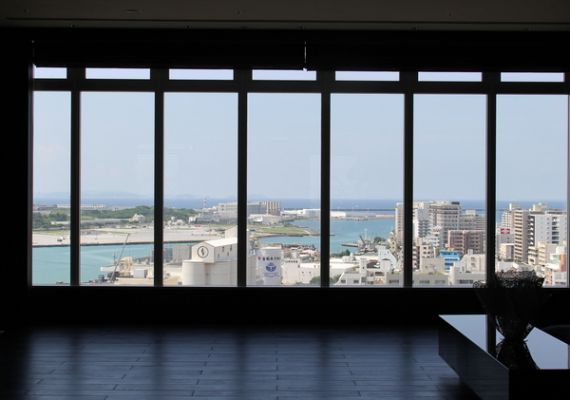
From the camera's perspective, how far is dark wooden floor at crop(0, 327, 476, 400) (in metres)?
4.44

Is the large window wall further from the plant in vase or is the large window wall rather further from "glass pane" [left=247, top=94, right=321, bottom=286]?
the plant in vase

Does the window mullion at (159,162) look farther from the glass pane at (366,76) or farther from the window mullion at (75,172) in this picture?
the glass pane at (366,76)

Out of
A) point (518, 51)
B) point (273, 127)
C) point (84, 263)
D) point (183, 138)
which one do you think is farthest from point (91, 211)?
point (518, 51)

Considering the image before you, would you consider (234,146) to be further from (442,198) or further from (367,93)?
(442,198)

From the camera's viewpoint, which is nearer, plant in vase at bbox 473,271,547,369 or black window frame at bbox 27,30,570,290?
plant in vase at bbox 473,271,547,369

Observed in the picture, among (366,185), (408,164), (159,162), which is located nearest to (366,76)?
(408,164)

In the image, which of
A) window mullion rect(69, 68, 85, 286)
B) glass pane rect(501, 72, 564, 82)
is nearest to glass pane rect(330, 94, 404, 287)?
glass pane rect(501, 72, 564, 82)

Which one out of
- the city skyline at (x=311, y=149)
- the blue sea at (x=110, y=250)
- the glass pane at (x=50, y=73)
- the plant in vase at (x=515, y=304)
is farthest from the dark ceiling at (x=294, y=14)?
the plant in vase at (x=515, y=304)

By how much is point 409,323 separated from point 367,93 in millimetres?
2614

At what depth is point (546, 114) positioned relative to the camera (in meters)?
7.19

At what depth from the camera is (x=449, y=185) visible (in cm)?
714

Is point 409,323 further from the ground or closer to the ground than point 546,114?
closer to the ground

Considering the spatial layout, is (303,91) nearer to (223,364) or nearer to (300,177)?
(300,177)

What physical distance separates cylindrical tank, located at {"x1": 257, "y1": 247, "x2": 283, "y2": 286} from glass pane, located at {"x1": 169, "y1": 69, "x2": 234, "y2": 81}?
6.53ft
